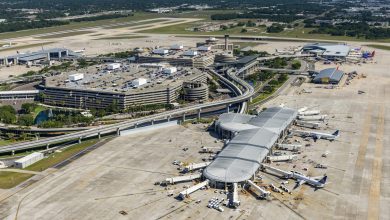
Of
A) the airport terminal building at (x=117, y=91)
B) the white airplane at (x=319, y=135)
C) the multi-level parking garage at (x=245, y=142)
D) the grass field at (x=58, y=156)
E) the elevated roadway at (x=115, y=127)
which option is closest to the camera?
the multi-level parking garage at (x=245, y=142)

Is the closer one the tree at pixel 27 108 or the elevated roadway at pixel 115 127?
the elevated roadway at pixel 115 127

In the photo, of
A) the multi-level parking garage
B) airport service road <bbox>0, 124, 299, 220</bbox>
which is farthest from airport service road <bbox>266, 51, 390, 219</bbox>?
airport service road <bbox>0, 124, 299, 220</bbox>

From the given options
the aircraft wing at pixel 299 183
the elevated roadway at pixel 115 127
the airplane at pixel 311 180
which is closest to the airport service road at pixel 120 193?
the elevated roadway at pixel 115 127

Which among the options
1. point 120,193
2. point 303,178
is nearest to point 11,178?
point 120,193

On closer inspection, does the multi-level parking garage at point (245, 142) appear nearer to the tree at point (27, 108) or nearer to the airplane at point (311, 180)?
the airplane at point (311, 180)

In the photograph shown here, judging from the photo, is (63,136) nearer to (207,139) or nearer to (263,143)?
(207,139)

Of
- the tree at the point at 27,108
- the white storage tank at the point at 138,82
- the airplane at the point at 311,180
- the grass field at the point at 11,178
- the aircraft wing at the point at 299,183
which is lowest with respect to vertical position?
the grass field at the point at 11,178
